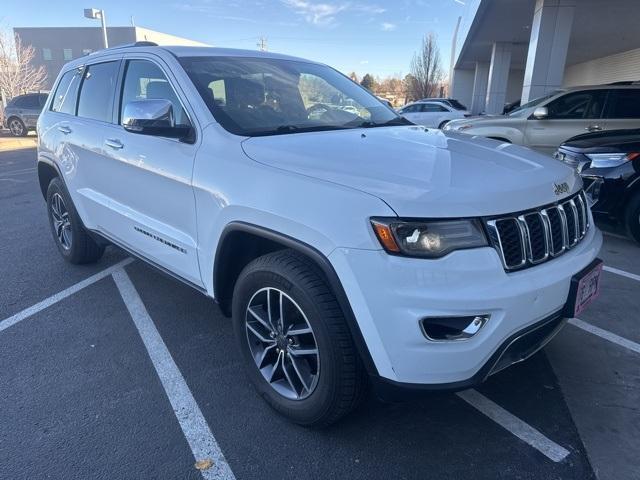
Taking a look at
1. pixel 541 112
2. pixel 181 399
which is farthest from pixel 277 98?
pixel 541 112

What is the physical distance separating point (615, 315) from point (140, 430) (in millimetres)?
3447

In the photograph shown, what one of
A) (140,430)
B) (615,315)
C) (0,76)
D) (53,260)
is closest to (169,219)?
(140,430)

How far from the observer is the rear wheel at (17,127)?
20.9 meters

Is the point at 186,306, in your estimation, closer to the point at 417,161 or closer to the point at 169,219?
the point at 169,219

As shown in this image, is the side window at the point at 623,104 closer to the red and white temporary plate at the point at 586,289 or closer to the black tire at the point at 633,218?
the black tire at the point at 633,218

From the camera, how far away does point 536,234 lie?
2217 millimetres

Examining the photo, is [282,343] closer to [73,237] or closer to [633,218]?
[73,237]

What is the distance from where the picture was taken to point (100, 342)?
11.3 ft

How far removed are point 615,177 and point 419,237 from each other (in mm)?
4486

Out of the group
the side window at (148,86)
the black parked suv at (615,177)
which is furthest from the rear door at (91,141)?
the black parked suv at (615,177)

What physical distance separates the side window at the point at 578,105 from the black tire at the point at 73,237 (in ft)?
25.6

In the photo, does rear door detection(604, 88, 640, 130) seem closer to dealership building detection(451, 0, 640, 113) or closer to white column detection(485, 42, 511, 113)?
dealership building detection(451, 0, 640, 113)

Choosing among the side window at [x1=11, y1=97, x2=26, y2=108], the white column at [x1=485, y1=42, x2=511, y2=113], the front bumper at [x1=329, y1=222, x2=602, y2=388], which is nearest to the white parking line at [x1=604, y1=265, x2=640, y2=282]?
the front bumper at [x1=329, y1=222, x2=602, y2=388]

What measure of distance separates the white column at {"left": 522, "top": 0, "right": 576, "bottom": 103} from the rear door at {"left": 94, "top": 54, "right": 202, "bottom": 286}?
491 inches
